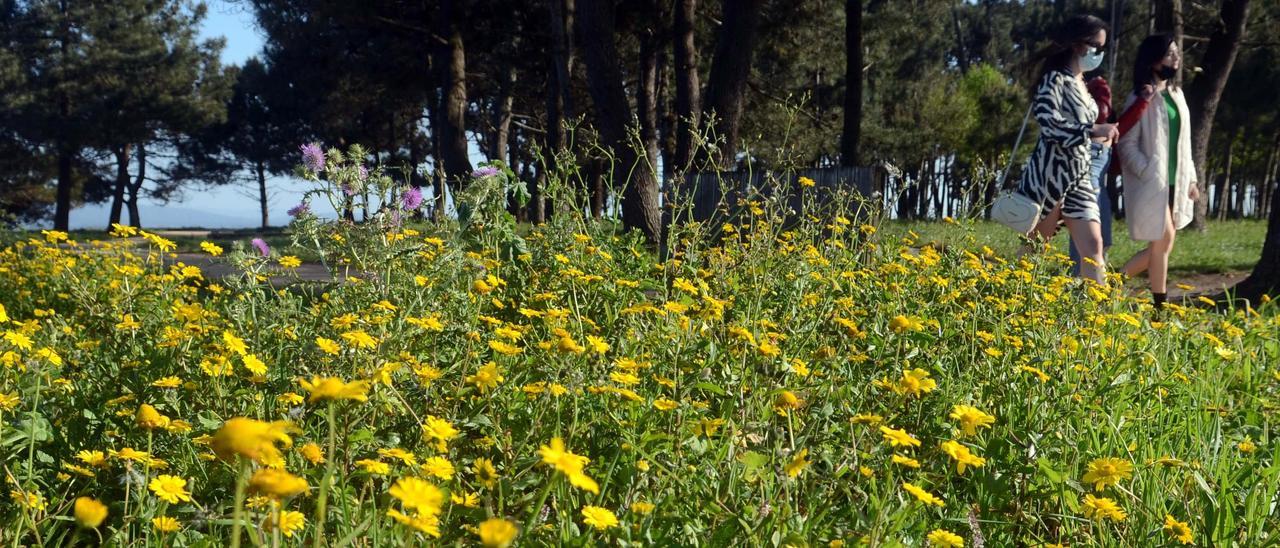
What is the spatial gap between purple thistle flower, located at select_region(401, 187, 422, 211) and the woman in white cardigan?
4.21 m

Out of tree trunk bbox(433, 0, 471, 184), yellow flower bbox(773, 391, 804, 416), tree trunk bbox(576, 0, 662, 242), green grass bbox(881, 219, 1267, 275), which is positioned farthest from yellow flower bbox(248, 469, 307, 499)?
tree trunk bbox(433, 0, 471, 184)

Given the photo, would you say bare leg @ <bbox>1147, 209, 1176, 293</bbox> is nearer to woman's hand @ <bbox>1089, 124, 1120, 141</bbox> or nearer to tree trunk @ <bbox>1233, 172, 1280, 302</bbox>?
woman's hand @ <bbox>1089, 124, 1120, 141</bbox>

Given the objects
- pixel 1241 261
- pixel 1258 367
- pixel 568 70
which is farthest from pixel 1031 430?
pixel 1241 261

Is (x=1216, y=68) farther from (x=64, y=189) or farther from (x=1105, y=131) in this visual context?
(x=64, y=189)

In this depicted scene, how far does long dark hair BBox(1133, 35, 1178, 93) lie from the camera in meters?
5.32

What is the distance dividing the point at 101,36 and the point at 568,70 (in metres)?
32.0

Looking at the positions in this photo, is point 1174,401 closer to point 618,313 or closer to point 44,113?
point 618,313

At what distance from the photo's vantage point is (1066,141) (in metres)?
5.20

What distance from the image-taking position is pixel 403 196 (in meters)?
3.55

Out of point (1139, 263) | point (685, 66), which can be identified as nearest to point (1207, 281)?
point (1139, 263)

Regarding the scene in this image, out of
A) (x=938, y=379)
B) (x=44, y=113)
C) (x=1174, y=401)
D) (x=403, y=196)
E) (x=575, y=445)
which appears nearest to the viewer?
(x=575, y=445)

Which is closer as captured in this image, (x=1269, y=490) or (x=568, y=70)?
(x=1269, y=490)

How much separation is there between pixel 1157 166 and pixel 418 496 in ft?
18.5

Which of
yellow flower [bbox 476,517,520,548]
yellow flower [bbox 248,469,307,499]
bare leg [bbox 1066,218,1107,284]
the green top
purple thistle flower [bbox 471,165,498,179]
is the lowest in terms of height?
yellow flower [bbox 476,517,520,548]
